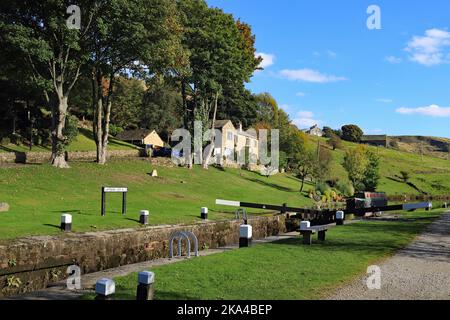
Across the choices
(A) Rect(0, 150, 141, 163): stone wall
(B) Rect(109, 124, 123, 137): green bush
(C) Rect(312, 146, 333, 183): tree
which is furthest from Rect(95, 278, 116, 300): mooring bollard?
(B) Rect(109, 124, 123, 137): green bush

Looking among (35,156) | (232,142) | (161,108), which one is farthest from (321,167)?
(35,156)

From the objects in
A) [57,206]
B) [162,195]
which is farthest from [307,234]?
[162,195]

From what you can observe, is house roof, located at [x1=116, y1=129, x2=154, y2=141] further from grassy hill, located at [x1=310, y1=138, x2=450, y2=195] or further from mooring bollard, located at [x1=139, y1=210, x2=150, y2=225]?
mooring bollard, located at [x1=139, y1=210, x2=150, y2=225]

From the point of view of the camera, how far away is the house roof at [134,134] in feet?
251

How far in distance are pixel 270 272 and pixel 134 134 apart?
70.3 m

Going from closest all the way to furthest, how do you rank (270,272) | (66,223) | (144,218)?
(270,272), (66,223), (144,218)

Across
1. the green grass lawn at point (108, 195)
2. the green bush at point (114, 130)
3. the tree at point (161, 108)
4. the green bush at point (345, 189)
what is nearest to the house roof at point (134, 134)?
the green bush at point (114, 130)

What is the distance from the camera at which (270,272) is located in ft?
32.7

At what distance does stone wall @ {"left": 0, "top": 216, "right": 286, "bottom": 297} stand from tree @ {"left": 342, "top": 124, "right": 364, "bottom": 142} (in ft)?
469

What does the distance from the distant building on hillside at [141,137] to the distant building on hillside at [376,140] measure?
107 m

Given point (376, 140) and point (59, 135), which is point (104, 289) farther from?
point (376, 140)

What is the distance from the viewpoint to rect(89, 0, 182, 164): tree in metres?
32.5
